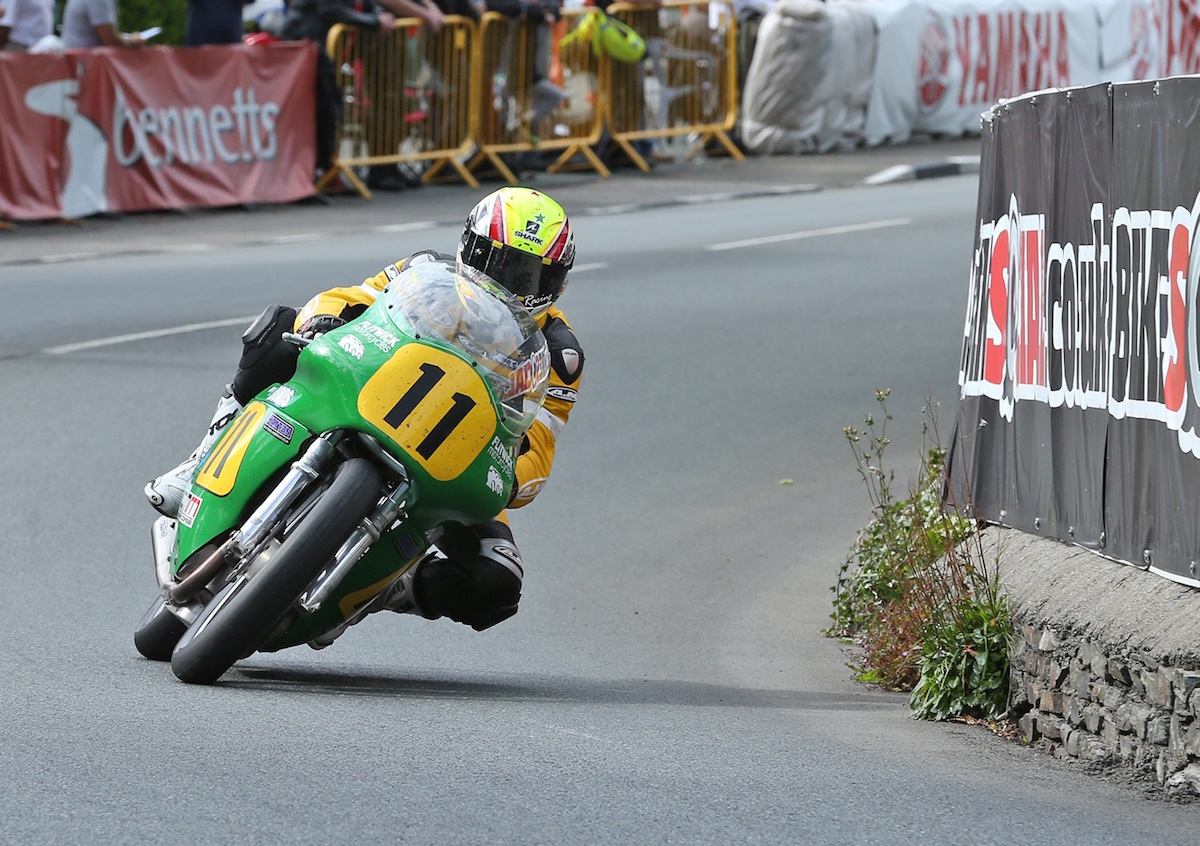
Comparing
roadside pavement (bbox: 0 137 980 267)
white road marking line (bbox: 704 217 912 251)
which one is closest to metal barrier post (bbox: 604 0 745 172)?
roadside pavement (bbox: 0 137 980 267)

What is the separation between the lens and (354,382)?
5203 millimetres

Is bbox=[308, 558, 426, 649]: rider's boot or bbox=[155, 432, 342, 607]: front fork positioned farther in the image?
bbox=[308, 558, 426, 649]: rider's boot

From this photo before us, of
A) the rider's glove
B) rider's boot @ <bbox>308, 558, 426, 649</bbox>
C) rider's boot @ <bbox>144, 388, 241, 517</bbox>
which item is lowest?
rider's boot @ <bbox>308, 558, 426, 649</bbox>

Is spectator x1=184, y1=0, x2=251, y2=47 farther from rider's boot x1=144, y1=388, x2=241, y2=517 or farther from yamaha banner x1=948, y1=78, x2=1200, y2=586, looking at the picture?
rider's boot x1=144, y1=388, x2=241, y2=517

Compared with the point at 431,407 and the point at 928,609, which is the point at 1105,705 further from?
the point at 431,407

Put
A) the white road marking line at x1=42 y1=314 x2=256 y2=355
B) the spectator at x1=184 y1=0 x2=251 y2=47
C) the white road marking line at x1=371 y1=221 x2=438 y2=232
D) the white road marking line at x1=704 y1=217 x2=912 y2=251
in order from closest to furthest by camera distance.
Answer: the white road marking line at x1=42 y1=314 x2=256 y2=355, the white road marking line at x1=704 y1=217 x2=912 y2=251, the white road marking line at x1=371 y1=221 x2=438 y2=232, the spectator at x1=184 y1=0 x2=251 y2=47

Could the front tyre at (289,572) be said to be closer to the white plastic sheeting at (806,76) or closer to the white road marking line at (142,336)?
the white road marking line at (142,336)

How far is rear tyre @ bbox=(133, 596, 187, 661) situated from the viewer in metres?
5.89

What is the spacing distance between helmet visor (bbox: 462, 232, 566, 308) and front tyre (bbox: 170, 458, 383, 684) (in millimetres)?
860

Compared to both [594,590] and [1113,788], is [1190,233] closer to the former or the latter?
[1113,788]

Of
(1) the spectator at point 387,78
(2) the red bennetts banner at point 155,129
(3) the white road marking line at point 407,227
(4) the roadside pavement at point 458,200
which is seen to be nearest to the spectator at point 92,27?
(2) the red bennetts banner at point 155,129

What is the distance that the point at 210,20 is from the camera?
1769 cm

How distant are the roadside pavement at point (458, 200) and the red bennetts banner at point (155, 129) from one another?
0.23 m

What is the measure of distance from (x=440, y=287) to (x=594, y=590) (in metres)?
3.01
